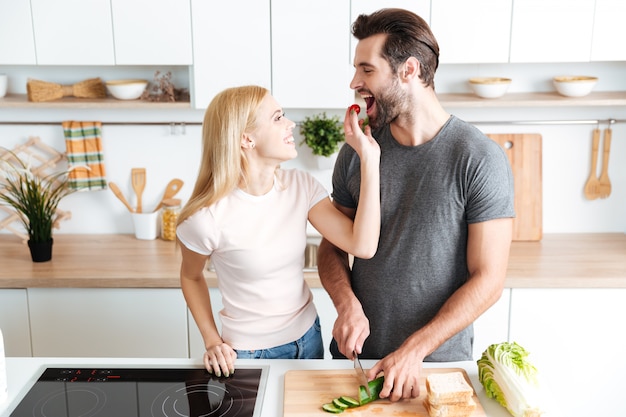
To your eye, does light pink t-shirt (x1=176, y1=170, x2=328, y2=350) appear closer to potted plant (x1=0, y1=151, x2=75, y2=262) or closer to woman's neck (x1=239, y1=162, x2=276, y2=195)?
woman's neck (x1=239, y1=162, x2=276, y2=195)

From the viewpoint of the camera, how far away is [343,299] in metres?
1.87

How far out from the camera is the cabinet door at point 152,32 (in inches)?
110

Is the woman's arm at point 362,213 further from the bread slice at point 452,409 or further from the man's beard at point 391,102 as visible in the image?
the bread slice at point 452,409

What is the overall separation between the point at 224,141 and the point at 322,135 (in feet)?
4.54

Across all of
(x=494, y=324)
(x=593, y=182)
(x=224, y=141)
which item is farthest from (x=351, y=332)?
(x=593, y=182)

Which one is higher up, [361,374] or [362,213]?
[362,213]

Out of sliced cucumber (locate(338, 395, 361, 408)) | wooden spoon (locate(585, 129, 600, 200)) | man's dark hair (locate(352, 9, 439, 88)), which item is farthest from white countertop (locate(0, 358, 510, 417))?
wooden spoon (locate(585, 129, 600, 200))

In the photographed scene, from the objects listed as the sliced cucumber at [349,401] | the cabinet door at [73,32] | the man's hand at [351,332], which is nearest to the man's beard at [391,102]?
the man's hand at [351,332]

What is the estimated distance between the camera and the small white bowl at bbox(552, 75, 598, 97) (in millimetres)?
2980

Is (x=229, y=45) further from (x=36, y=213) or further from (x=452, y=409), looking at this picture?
(x=452, y=409)

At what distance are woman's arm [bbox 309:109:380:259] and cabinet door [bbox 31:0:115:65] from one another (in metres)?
1.46

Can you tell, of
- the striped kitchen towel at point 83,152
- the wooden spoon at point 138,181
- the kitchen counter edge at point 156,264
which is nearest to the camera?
the kitchen counter edge at point 156,264

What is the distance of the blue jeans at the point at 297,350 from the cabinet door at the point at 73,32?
5.10 ft

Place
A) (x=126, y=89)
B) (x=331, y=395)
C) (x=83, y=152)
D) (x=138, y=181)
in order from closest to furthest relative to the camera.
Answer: (x=331, y=395) → (x=126, y=89) → (x=83, y=152) → (x=138, y=181)
